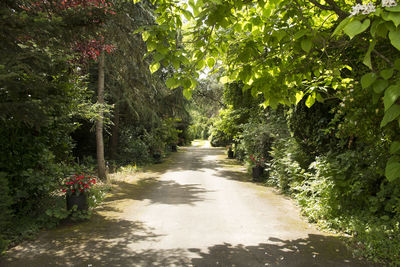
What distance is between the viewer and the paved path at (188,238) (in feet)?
13.7

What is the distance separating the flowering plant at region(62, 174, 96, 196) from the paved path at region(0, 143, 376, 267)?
0.70 metres

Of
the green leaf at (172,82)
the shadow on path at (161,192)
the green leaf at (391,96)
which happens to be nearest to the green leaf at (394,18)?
the green leaf at (391,96)

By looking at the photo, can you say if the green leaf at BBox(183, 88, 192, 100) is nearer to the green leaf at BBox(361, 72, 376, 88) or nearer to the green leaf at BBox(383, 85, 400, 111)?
the green leaf at BBox(361, 72, 376, 88)

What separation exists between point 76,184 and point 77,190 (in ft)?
0.42

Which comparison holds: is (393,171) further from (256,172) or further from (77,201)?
(256,172)

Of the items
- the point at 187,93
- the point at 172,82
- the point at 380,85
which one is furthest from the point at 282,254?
the point at 380,85

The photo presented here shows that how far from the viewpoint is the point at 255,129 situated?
11.9 metres

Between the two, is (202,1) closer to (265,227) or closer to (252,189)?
(265,227)

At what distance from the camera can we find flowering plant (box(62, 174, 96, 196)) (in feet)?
19.2

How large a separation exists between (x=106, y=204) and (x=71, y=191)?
5.84ft

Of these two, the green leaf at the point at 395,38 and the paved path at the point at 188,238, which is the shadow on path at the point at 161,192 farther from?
the green leaf at the point at 395,38

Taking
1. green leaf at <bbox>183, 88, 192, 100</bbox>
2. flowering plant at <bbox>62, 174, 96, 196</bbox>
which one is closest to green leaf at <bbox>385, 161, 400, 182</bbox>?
green leaf at <bbox>183, 88, 192, 100</bbox>

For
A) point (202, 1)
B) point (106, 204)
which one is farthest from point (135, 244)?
point (202, 1)

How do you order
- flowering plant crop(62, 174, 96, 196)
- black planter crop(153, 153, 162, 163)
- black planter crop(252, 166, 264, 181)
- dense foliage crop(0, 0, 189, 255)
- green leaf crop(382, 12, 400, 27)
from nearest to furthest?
green leaf crop(382, 12, 400, 27)
dense foliage crop(0, 0, 189, 255)
flowering plant crop(62, 174, 96, 196)
black planter crop(252, 166, 264, 181)
black planter crop(153, 153, 162, 163)
